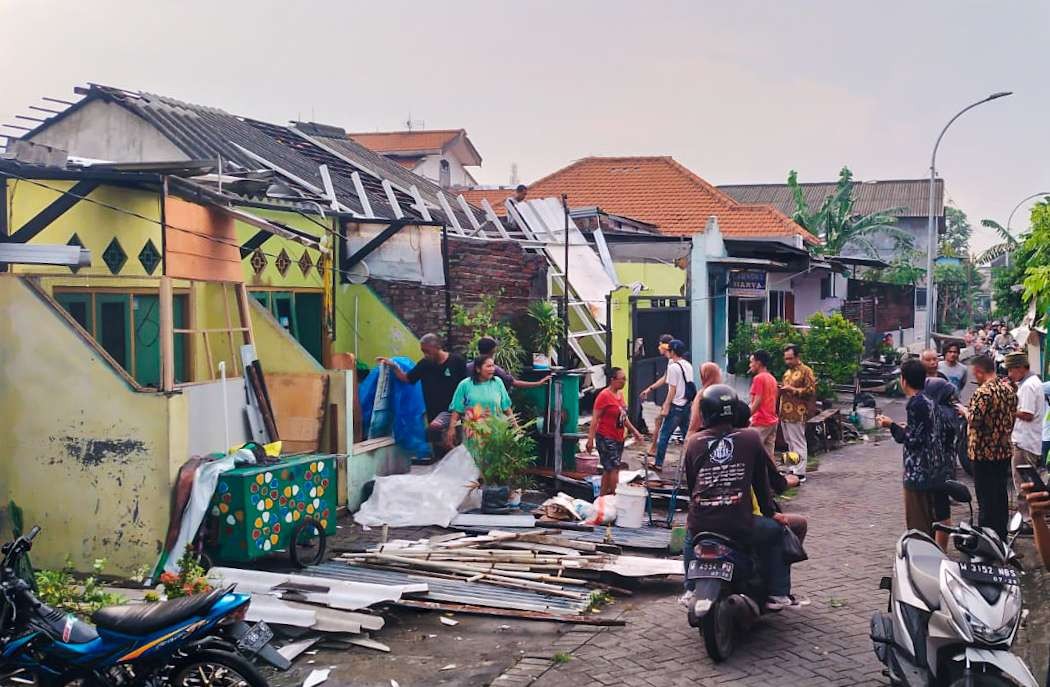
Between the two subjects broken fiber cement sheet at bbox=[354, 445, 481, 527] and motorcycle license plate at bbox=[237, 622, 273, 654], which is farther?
broken fiber cement sheet at bbox=[354, 445, 481, 527]

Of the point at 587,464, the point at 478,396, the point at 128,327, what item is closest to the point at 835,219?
the point at 587,464

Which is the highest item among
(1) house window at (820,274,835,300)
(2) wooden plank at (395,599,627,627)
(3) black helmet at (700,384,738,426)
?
(1) house window at (820,274,835,300)

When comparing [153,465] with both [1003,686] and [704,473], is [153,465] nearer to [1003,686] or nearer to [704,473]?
[704,473]

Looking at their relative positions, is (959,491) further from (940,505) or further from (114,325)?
(114,325)

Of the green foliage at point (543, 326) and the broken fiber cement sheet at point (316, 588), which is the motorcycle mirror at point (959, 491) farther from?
the green foliage at point (543, 326)

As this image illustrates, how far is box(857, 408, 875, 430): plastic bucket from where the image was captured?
64.6ft

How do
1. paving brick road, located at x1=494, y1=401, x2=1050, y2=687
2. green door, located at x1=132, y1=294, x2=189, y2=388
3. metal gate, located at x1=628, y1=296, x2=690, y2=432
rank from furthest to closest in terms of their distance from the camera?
metal gate, located at x1=628, y1=296, x2=690, y2=432 → green door, located at x1=132, y1=294, x2=189, y2=388 → paving brick road, located at x1=494, y1=401, x2=1050, y2=687

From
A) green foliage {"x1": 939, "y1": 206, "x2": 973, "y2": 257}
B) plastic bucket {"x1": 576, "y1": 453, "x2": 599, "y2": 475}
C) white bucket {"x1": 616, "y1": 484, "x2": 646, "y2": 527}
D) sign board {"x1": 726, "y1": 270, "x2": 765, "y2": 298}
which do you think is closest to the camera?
white bucket {"x1": 616, "y1": 484, "x2": 646, "y2": 527}

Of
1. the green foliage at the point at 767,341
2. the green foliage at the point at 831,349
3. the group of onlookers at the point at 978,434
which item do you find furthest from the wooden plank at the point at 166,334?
the green foliage at the point at 831,349

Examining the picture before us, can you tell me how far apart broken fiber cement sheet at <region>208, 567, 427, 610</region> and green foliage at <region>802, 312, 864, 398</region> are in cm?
1249

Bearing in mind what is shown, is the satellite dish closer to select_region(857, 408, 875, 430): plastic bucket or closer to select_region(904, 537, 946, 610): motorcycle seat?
select_region(904, 537, 946, 610): motorcycle seat

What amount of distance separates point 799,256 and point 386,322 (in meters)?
12.5

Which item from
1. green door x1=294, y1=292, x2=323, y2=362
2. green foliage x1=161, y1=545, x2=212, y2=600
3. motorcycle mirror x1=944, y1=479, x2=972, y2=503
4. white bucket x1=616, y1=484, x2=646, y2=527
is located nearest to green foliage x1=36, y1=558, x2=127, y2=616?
green foliage x1=161, y1=545, x2=212, y2=600

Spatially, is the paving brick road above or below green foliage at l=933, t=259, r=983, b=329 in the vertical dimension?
below
